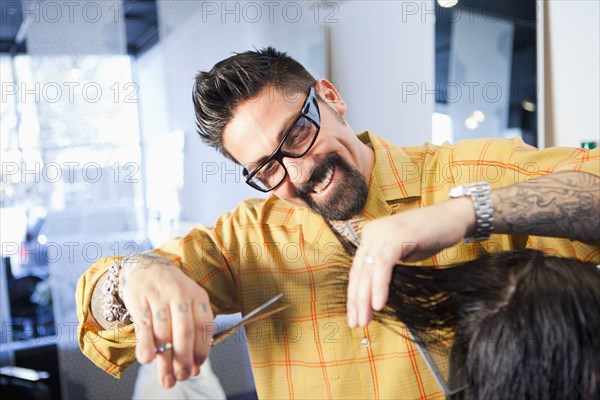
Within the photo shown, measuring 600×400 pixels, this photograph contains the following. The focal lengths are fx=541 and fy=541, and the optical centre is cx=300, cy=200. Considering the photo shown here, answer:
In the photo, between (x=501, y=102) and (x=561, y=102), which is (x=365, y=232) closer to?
(x=561, y=102)

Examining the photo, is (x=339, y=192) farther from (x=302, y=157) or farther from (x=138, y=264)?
(x=138, y=264)

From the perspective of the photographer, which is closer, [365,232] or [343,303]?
[365,232]

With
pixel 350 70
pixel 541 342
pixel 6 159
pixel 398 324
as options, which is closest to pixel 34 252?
pixel 6 159

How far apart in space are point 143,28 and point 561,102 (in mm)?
2409

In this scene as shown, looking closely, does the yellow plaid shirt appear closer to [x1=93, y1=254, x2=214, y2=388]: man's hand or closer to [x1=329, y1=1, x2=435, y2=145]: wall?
[x1=93, y1=254, x2=214, y2=388]: man's hand

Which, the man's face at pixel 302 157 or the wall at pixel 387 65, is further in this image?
the wall at pixel 387 65

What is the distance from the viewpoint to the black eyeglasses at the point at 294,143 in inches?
47.0

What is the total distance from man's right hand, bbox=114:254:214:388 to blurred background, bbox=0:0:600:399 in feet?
5.61

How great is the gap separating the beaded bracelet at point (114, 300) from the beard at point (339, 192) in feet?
1.41

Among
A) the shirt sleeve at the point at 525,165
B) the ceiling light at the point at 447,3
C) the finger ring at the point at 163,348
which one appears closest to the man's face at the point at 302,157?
the shirt sleeve at the point at 525,165

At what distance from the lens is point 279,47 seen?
11.2ft

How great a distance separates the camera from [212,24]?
10.7 ft

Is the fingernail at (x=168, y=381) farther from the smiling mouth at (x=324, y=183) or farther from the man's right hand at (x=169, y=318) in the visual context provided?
the smiling mouth at (x=324, y=183)

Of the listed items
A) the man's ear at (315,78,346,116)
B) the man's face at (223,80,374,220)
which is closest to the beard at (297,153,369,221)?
the man's face at (223,80,374,220)
